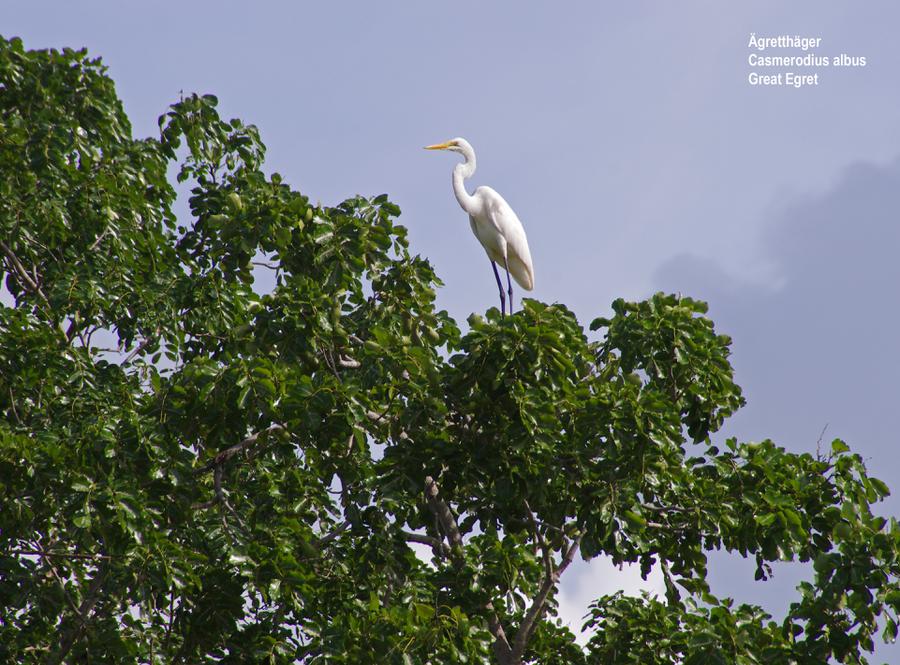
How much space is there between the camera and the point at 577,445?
6250mm

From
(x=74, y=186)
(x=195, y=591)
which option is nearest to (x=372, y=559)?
(x=195, y=591)

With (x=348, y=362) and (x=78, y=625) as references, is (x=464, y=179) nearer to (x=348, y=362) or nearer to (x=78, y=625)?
(x=348, y=362)

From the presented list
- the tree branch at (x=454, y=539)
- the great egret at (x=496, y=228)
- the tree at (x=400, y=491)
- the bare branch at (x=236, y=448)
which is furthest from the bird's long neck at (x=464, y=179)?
the bare branch at (x=236, y=448)

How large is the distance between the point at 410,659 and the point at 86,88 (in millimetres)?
6481

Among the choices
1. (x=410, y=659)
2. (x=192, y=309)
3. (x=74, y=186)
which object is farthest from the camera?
(x=74, y=186)

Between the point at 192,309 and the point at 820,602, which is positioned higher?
the point at 192,309

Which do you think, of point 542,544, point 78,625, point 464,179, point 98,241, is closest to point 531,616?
point 542,544

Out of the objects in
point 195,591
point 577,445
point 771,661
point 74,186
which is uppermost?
point 74,186

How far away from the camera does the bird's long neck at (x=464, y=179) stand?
10.9 meters

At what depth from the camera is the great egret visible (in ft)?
35.3

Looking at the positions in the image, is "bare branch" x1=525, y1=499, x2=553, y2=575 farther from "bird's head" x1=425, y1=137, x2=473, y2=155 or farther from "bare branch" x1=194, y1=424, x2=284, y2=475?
"bird's head" x1=425, y1=137, x2=473, y2=155

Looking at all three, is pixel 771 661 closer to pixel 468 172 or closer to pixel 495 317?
pixel 495 317

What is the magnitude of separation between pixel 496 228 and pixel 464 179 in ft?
2.68

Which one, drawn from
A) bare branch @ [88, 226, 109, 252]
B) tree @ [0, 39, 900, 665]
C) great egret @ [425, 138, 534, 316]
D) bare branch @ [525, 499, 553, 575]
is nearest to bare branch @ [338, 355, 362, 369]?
tree @ [0, 39, 900, 665]
